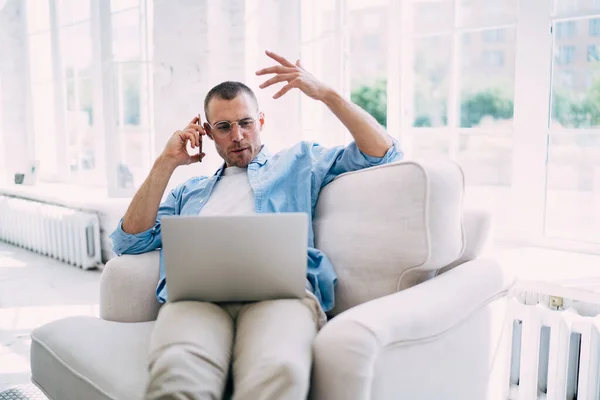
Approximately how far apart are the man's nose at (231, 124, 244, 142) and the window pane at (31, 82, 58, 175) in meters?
3.69

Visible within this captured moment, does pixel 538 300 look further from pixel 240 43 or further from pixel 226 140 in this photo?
pixel 240 43

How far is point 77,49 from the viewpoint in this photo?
180 inches

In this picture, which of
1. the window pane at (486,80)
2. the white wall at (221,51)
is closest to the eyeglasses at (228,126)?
the white wall at (221,51)

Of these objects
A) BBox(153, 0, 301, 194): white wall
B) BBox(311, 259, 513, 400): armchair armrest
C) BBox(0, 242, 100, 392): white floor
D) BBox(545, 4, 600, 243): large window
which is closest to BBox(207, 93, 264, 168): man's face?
BBox(311, 259, 513, 400): armchair armrest

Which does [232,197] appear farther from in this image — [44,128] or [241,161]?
[44,128]

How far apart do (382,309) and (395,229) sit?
1.06 ft

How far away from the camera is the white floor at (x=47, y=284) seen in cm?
191

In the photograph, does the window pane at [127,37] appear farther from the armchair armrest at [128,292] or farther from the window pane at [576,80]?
the window pane at [576,80]

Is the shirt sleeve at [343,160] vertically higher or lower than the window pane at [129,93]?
lower

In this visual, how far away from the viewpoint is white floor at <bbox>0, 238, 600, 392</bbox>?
191 centimetres

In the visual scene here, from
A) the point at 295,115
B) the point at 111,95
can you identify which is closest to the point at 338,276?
the point at 295,115

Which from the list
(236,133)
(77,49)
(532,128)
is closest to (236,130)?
(236,133)

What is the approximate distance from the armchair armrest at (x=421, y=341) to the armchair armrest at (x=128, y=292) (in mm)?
743

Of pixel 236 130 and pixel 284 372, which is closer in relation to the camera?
pixel 284 372
